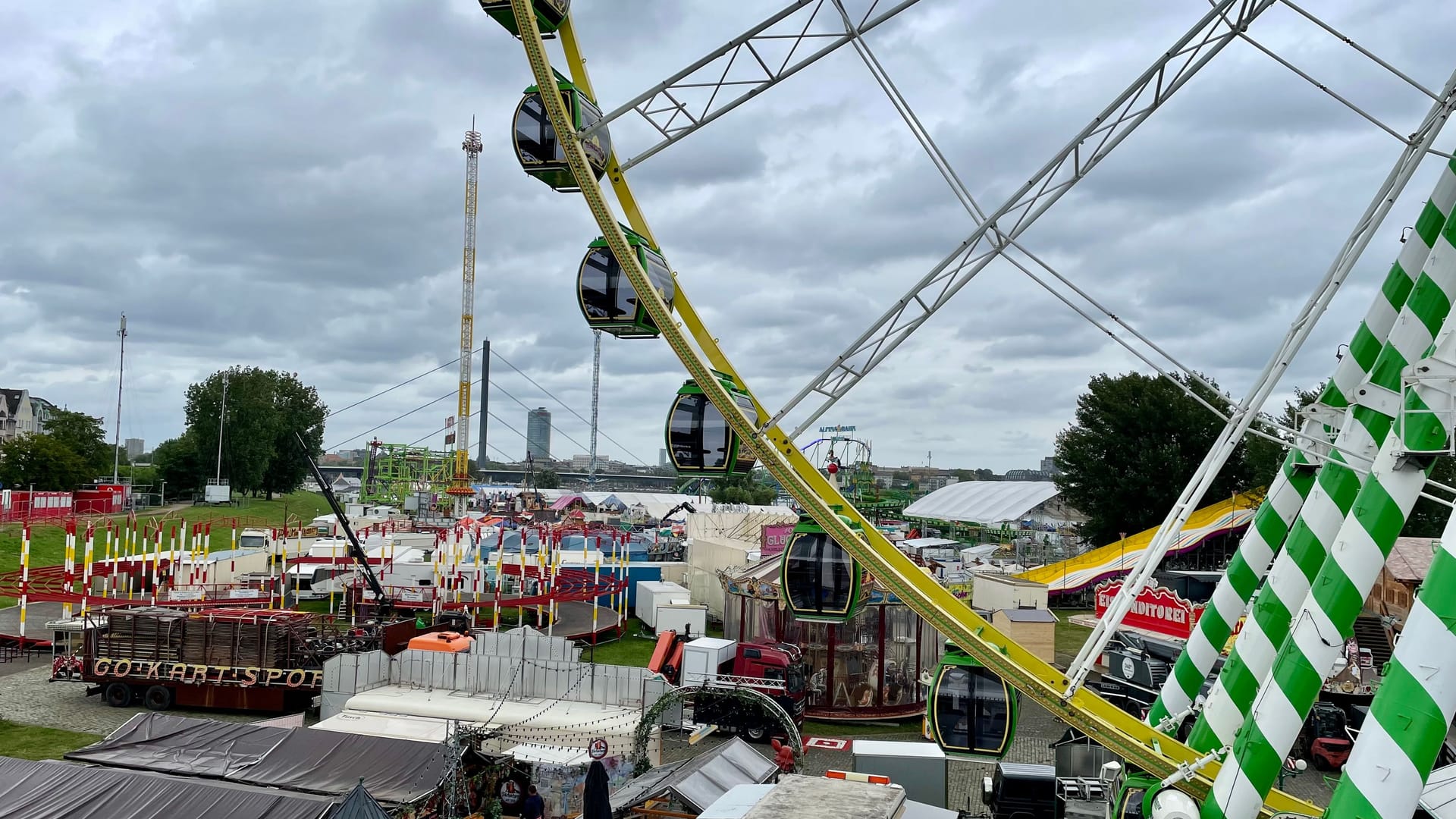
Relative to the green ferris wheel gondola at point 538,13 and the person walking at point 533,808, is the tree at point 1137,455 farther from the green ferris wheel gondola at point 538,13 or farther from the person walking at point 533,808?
the green ferris wheel gondola at point 538,13

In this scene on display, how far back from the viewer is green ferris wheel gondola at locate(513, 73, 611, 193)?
9.37 m

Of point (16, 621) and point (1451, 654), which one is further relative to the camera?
point (16, 621)

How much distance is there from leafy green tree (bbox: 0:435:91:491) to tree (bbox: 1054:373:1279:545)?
60655 millimetres

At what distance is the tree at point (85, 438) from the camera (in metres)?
70.1

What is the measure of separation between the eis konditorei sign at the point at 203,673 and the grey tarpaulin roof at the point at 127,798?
10.6m

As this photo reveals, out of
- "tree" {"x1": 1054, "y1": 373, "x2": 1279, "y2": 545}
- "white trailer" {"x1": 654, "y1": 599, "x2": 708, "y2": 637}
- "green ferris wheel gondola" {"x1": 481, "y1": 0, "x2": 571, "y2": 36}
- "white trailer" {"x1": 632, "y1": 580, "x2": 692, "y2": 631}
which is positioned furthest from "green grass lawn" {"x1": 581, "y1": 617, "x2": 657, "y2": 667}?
"tree" {"x1": 1054, "y1": 373, "x2": 1279, "y2": 545}

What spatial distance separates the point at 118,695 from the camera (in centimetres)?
2191

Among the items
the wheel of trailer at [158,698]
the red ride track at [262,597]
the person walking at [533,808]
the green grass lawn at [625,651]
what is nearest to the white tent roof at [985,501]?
the red ride track at [262,597]

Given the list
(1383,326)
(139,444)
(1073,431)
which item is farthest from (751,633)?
(139,444)

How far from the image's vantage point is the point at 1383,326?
25.9 feet

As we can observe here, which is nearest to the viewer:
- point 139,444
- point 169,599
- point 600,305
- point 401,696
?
point 600,305

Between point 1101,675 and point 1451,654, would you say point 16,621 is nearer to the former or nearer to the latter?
point 1101,675

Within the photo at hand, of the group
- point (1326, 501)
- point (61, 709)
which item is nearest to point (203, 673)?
point (61, 709)

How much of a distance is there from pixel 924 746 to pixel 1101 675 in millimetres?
12530
